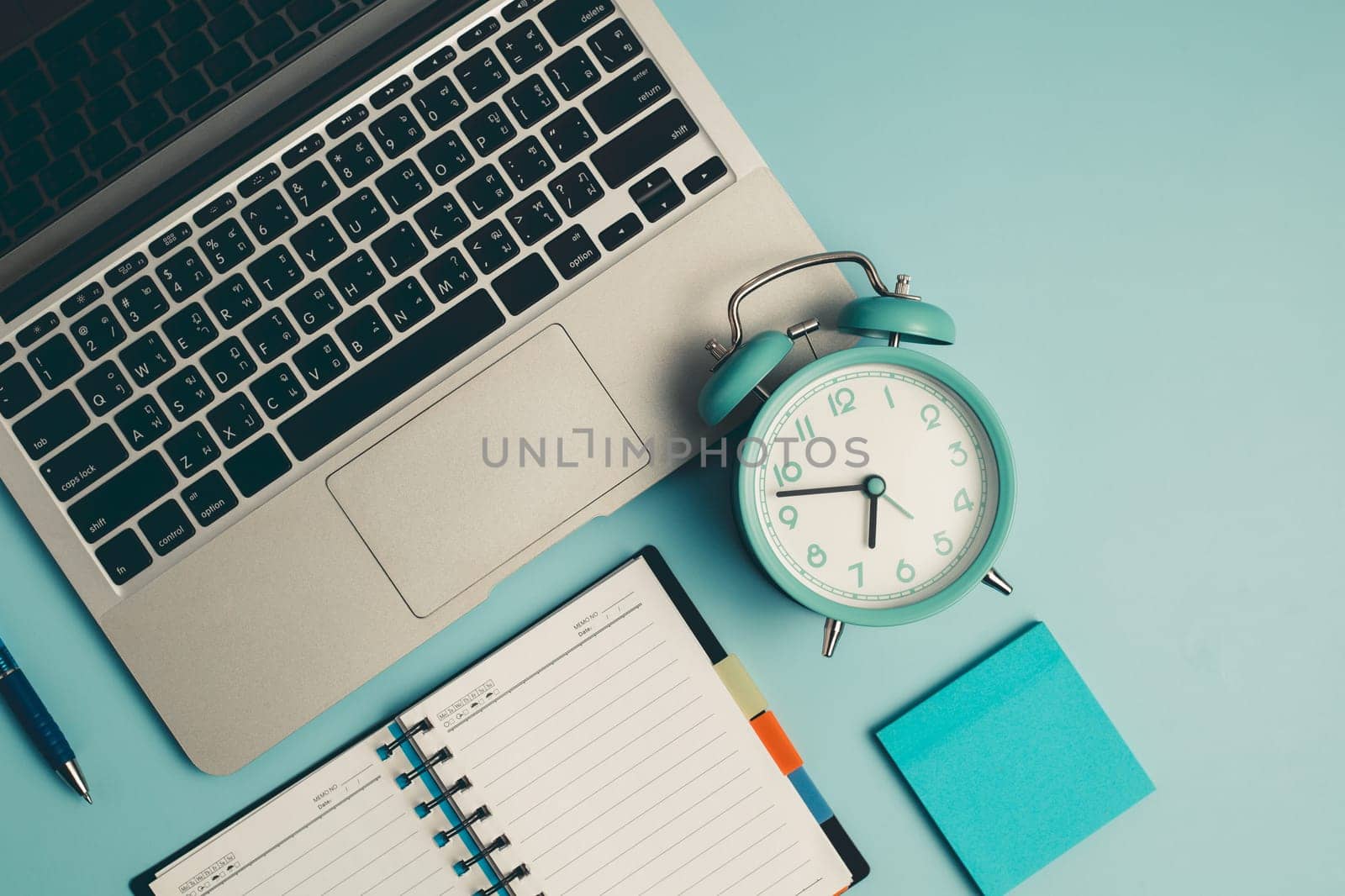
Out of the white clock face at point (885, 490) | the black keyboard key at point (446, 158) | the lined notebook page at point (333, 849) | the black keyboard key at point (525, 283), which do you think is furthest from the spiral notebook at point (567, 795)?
the black keyboard key at point (446, 158)

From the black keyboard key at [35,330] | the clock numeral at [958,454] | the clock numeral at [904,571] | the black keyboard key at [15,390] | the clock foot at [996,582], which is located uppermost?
the black keyboard key at [35,330]

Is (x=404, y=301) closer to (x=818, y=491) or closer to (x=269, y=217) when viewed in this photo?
(x=269, y=217)

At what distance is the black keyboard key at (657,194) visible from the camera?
0.67m

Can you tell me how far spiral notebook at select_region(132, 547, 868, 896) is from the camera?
700 millimetres

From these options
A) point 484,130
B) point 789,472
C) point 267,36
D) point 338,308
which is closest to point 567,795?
point 789,472

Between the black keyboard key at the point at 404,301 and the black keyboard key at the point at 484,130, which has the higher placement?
the black keyboard key at the point at 484,130

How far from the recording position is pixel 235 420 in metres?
0.66

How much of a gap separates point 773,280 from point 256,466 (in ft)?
1.32

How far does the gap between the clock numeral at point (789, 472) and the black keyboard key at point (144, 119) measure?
1.70 feet

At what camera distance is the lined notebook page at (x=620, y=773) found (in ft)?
2.31

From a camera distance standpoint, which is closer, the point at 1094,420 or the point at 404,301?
the point at 404,301

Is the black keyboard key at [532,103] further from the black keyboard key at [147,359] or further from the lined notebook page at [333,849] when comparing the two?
the lined notebook page at [333,849]

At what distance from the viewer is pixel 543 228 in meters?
0.67

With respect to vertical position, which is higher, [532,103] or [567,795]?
[532,103]
